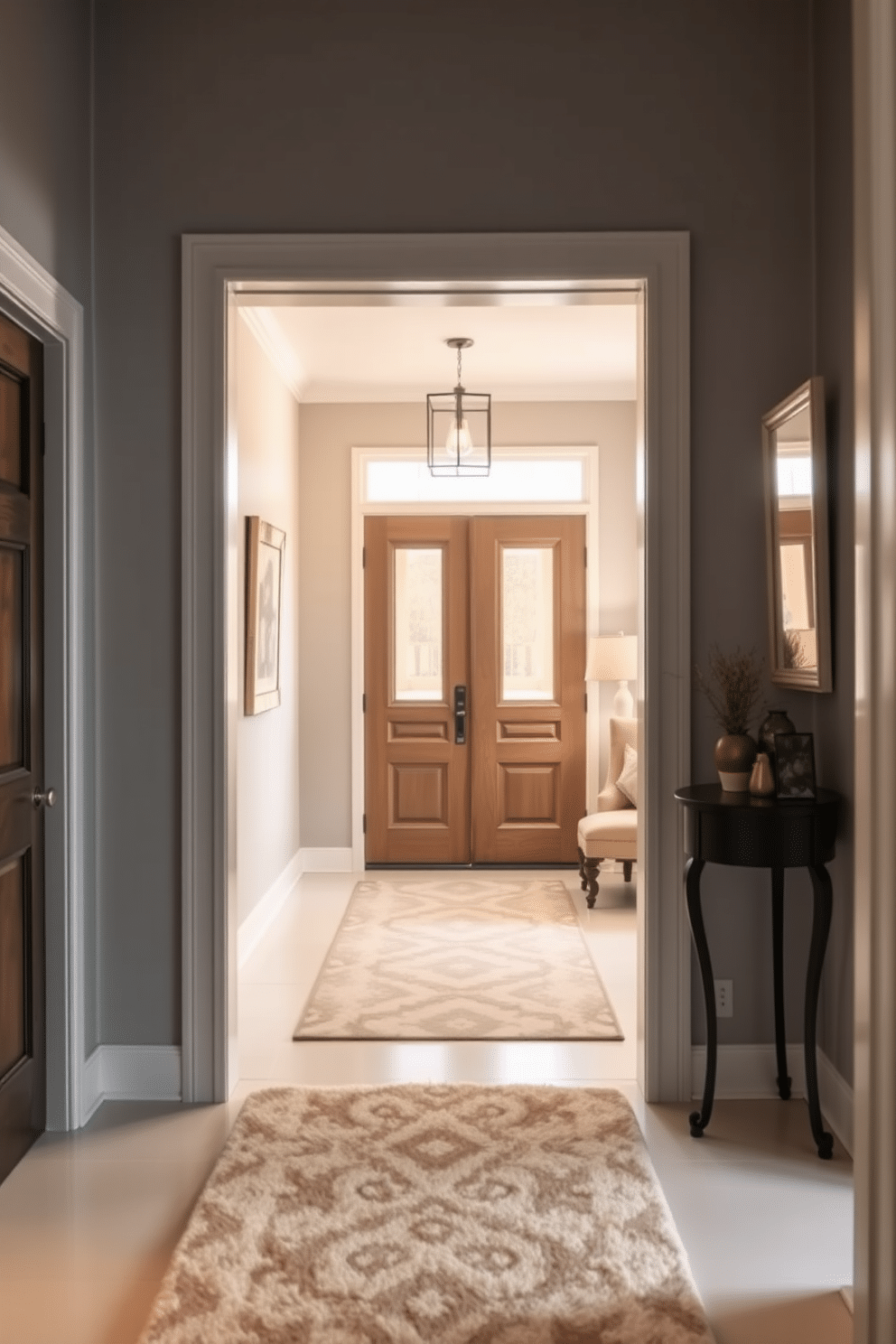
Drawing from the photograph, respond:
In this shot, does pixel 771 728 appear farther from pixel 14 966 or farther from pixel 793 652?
pixel 14 966

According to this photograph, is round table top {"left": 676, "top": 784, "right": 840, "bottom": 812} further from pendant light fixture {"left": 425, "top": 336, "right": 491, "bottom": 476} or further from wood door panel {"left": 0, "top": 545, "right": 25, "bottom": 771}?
pendant light fixture {"left": 425, "top": 336, "right": 491, "bottom": 476}

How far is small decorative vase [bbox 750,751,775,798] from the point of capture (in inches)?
126

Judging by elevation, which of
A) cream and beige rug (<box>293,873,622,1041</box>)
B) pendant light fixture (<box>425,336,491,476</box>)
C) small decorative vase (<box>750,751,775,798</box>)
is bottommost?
cream and beige rug (<box>293,873,622,1041</box>)

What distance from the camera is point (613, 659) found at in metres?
6.82

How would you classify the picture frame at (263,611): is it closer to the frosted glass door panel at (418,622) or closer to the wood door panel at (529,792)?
the frosted glass door panel at (418,622)

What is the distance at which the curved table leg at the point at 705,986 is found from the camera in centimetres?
319

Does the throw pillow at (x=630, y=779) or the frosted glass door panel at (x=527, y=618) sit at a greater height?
the frosted glass door panel at (x=527, y=618)

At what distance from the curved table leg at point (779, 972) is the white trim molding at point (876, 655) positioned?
1469 mm

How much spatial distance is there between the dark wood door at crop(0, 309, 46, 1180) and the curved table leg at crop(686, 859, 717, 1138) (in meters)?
1.76

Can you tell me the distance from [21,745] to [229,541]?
84 centimetres

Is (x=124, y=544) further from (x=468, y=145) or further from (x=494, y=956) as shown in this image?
(x=494, y=956)

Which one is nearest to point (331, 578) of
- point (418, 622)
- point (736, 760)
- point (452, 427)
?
point (418, 622)

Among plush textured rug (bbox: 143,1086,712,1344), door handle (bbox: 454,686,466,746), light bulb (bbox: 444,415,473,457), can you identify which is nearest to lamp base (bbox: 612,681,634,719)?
door handle (bbox: 454,686,466,746)

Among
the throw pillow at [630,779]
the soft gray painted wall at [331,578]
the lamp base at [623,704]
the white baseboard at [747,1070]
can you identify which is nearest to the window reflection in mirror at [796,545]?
the white baseboard at [747,1070]
